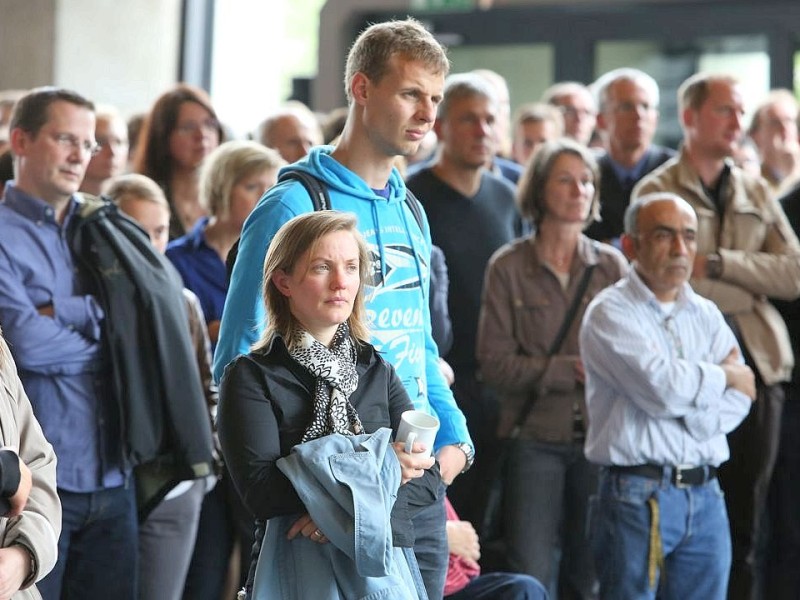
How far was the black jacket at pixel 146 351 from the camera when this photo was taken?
11.7 ft

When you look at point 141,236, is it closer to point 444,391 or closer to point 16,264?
point 16,264

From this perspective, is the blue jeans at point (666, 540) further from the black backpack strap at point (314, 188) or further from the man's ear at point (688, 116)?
the man's ear at point (688, 116)

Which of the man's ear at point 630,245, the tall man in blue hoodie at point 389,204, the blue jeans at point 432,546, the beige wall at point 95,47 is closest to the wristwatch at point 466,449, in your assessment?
the tall man in blue hoodie at point 389,204

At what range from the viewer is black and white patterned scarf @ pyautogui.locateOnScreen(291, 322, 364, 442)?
247 centimetres

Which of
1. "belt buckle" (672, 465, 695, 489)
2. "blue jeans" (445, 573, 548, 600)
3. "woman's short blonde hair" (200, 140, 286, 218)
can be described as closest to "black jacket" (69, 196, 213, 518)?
"woman's short blonde hair" (200, 140, 286, 218)

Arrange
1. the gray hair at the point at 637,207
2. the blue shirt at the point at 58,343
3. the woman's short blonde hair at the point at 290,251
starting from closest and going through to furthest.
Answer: the woman's short blonde hair at the point at 290,251 < the blue shirt at the point at 58,343 < the gray hair at the point at 637,207

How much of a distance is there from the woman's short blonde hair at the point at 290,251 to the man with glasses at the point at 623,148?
2814 millimetres

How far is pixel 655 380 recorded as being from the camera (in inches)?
150

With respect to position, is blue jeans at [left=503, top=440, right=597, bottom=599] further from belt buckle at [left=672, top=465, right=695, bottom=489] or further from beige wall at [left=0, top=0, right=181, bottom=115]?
beige wall at [left=0, top=0, right=181, bottom=115]

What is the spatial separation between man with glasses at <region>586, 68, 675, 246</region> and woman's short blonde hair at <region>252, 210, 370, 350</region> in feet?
9.23

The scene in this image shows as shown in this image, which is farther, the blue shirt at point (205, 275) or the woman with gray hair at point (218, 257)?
the blue shirt at point (205, 275)

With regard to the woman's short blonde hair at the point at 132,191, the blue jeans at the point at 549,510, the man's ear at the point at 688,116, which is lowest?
the blue jeans at the point at 549,510

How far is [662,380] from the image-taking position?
12.5 ft

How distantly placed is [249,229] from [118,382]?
36.3 inches
